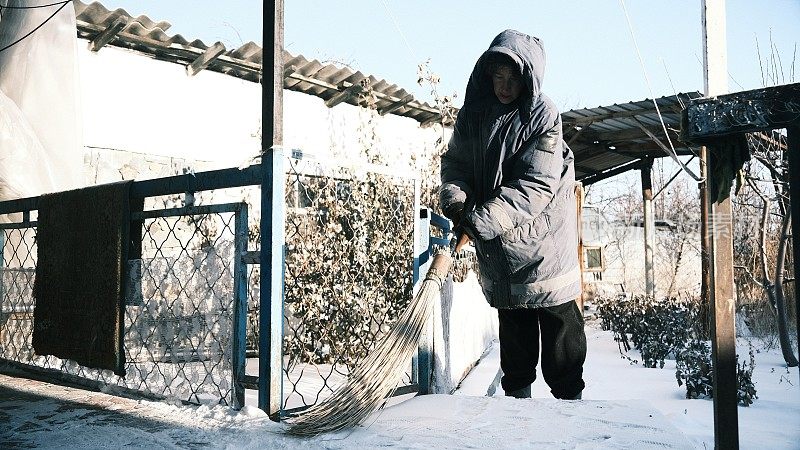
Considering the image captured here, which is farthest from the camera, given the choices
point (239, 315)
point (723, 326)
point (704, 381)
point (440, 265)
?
point (704, 381)

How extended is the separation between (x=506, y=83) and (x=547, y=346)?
3.68 feet

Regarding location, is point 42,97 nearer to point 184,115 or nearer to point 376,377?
point 184,115

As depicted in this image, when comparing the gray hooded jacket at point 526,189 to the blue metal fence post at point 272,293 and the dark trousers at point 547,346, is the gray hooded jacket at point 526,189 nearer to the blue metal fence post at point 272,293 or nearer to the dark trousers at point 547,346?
the dark trousers at point 547,346

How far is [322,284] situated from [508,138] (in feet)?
5.55

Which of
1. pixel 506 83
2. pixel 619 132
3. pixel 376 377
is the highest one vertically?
pixel 619 132

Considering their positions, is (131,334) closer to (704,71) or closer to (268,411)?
(268,411)

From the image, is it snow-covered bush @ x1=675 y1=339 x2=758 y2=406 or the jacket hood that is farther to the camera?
snow-covered bush @ x1=675 y1=339 x2=758 y2=406

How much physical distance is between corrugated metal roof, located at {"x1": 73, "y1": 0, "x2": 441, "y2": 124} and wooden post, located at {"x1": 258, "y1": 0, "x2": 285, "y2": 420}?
125 inches

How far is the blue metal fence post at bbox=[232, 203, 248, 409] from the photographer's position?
232 centimetres

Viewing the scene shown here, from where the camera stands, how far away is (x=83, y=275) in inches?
106

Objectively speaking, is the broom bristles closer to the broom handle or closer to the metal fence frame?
the broom handle

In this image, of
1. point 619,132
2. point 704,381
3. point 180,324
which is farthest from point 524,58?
point 619,132

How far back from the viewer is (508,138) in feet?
8.73

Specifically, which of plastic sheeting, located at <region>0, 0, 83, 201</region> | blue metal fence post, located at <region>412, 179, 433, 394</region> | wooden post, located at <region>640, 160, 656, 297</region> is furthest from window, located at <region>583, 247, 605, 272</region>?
plastic sheeting, located at <region>0, 0, 83, 201</region>
